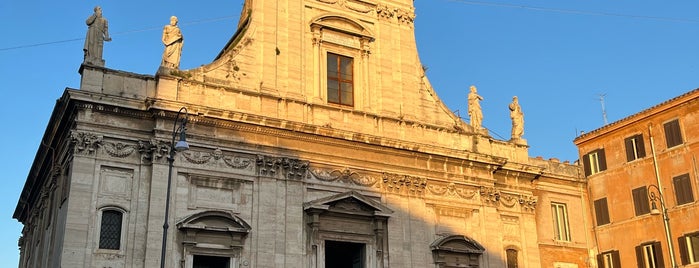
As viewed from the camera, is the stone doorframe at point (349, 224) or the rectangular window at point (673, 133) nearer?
the stone doorframe at point (349, 224)

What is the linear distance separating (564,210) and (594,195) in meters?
1.60

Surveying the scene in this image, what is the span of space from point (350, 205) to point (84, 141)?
27.6 feet

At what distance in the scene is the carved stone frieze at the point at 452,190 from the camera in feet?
85.0

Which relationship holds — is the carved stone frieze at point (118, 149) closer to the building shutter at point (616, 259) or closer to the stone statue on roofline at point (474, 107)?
the stone statue on roofline at point (474, 107)

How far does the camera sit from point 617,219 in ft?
95.1

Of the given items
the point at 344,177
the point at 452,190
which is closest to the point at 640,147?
the point at 452,190

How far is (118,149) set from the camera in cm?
2131

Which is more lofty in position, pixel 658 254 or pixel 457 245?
pixel 457 245

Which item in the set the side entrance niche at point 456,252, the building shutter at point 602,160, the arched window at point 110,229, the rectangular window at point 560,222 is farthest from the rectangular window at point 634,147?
the arched window at point 110,229

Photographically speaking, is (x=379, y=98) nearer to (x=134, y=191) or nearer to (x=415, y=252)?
(x=415, y=252)

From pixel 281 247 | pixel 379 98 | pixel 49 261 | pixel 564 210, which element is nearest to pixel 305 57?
pixel 379 98

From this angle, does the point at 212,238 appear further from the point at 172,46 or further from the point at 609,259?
the point at 609,259

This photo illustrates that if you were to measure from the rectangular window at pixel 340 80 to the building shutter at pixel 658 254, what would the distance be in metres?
12.5

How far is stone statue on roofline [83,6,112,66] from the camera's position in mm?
21953
